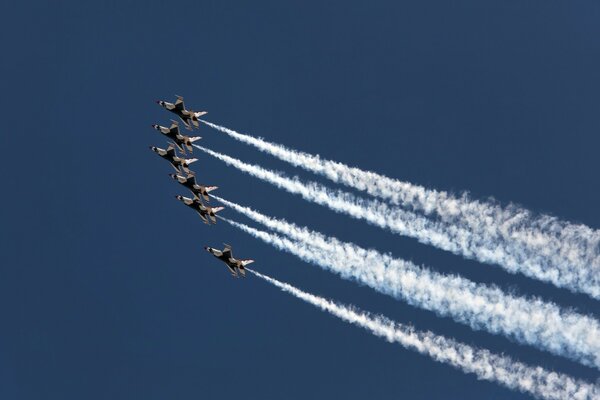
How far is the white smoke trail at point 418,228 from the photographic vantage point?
A: 406 ft

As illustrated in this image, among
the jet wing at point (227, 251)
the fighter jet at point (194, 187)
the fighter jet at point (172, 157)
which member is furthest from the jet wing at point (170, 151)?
the jet wing at point (227, 251)

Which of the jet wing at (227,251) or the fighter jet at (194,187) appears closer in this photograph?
the jet wing at (227,251)

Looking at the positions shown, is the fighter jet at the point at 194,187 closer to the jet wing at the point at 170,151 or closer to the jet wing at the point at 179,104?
the jet wing at the point at 170,151

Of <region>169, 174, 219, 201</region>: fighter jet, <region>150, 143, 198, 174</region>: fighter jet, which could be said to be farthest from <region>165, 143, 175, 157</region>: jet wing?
<region>169, 174, 219, 201</region>: fighter jet

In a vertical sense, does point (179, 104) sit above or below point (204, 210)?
above

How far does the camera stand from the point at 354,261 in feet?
441

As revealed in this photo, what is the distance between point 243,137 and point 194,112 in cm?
760

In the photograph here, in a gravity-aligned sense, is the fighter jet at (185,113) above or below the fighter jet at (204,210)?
above

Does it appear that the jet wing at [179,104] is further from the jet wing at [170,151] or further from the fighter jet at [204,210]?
the fighter jet at [204,210]

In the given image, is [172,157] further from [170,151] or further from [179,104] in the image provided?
[179,104]

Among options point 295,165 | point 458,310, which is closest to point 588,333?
point 458,310

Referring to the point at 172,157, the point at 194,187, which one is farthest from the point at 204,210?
the point at 172,157

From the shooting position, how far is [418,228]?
132 meters

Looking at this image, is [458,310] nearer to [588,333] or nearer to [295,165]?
[588,333]
